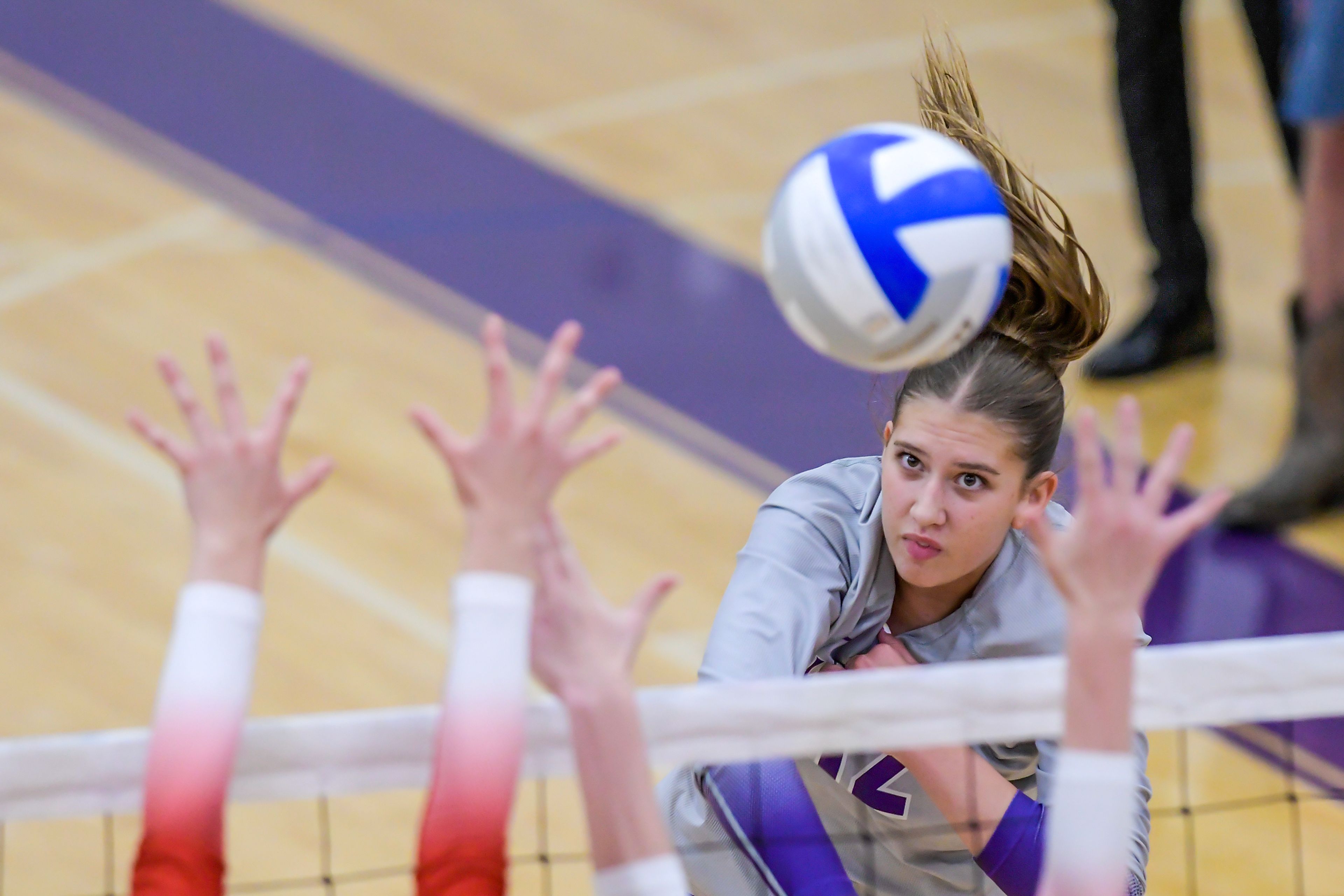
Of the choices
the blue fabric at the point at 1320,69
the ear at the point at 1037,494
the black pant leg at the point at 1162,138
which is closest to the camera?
the ear at the point at 1037,494

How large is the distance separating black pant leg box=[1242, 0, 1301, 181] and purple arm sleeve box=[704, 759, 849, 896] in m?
3.33

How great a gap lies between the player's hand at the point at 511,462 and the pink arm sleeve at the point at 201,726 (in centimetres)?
27

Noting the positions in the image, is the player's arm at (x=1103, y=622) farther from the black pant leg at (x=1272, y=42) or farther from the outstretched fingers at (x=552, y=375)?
the black pant leg at (x=1272, y=42)

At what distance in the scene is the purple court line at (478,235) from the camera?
4352 millimetres

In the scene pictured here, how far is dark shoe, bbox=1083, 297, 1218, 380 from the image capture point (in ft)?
16.4

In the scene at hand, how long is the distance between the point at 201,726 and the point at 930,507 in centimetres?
100

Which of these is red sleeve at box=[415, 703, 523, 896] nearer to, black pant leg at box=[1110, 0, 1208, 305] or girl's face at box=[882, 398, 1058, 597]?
girl's face at box=[882, 398, 1058, 597]

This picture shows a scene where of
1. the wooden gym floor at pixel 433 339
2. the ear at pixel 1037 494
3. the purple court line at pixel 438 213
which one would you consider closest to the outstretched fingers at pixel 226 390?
the ear at pixel 1037 494

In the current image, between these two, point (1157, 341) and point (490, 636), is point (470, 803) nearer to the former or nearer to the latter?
point (490, 636)

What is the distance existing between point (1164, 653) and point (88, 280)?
13.3 ft

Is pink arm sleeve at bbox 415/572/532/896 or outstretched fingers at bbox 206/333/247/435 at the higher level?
outstretched fingers at bbox 206/333/247/435

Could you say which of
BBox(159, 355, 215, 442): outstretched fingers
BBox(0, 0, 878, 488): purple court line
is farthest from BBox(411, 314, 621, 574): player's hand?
BBox(0, 0, 878, 488): purple court line

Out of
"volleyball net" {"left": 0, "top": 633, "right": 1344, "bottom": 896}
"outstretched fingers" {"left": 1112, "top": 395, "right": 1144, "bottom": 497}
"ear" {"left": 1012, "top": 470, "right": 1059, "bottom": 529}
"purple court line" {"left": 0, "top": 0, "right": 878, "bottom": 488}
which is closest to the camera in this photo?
"outstretched fingers" {"left": 1112, "top": 395, "right": 1144, "bottom": 497}

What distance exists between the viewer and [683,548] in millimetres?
4281
